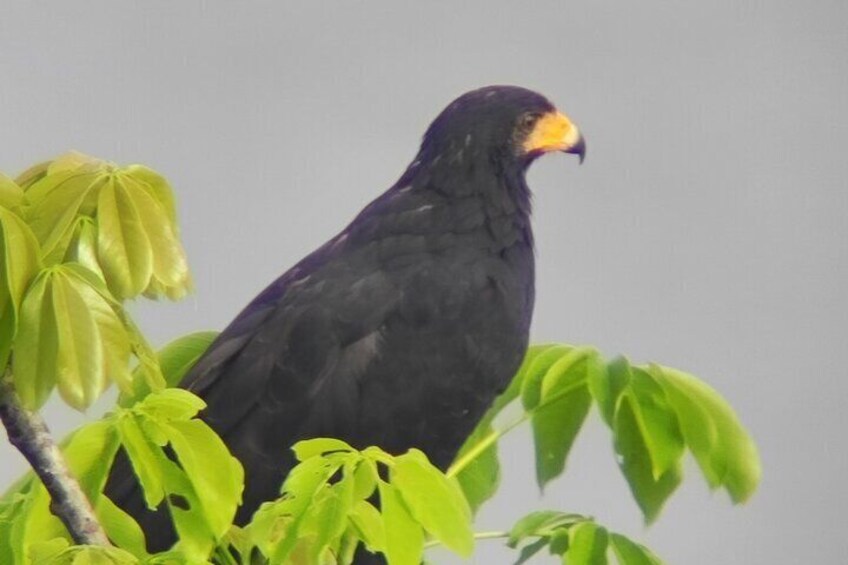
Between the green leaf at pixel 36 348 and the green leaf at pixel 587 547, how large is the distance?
1209 millimetres

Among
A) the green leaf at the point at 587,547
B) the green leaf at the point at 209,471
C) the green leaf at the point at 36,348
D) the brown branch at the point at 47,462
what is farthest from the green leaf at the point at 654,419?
the green leaf at the point at 36,348

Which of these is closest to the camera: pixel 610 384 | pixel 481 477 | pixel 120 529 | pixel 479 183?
pixel 120 529

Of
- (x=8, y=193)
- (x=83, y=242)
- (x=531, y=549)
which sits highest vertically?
(x=8, y=193)

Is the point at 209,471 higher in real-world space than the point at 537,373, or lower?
higher

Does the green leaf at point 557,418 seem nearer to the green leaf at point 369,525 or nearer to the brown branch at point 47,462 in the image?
the green leaf at point 369,525

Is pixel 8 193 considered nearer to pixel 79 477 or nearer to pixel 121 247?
pixel 121 247

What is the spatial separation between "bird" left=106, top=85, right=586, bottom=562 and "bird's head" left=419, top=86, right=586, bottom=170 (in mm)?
76

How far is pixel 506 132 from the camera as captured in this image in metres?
4.51

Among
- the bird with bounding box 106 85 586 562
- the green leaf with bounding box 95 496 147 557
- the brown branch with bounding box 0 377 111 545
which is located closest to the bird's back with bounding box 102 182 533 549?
the bird with bounding box 106 85 586 562

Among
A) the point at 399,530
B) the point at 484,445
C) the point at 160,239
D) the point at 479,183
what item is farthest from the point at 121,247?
the point at 479,183

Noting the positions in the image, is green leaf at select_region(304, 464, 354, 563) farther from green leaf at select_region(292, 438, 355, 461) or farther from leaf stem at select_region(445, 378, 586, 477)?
leaf stem at select_region(445, 378, 586, 477)

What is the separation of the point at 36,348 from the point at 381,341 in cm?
163

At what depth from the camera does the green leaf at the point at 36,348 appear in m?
2.48

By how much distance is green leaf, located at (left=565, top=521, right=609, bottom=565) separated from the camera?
3.32m
